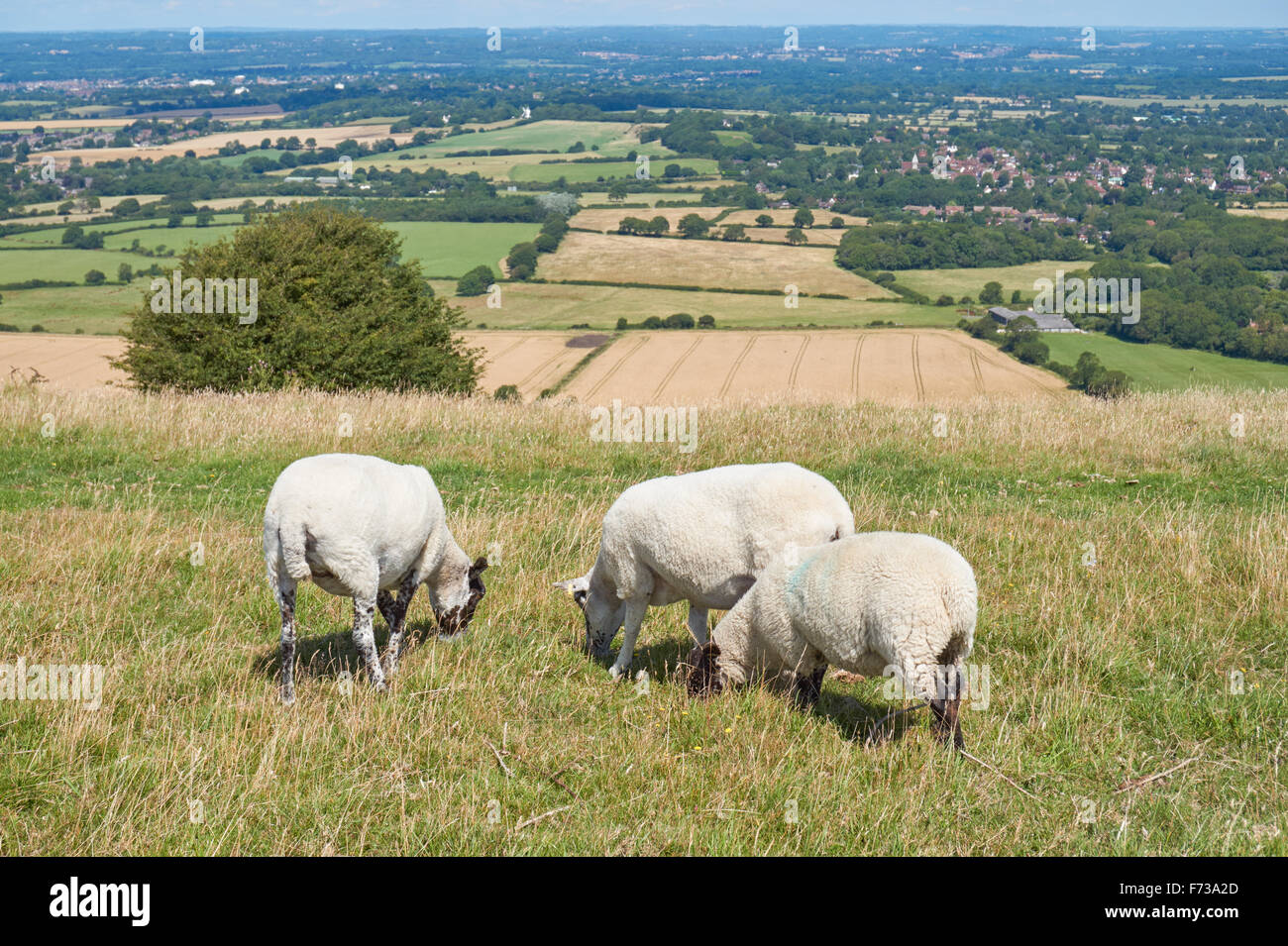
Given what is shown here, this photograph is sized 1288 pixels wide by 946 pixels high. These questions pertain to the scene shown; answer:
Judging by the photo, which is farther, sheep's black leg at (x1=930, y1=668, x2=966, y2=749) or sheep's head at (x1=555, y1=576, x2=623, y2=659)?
sheep's head at (x1=555, y1=576, x2=623, y2=659)

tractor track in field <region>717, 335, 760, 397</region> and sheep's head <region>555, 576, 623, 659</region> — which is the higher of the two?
sheep's head <region>555, 576, 623, 659</region>

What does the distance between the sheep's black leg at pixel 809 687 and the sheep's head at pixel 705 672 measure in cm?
55

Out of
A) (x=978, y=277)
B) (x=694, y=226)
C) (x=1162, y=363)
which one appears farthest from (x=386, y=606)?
(x=694, y=226)

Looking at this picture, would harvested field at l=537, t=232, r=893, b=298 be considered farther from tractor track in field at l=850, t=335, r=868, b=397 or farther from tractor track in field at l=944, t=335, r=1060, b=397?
tractor track in field at l=850, t=335, r=868, b=397

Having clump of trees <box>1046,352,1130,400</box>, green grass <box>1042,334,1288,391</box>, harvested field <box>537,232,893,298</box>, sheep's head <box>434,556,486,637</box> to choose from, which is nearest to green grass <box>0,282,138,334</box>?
harvested field <box>537,232,893,298</box>

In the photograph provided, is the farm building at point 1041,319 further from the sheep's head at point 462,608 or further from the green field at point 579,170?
the green field at point 579,170

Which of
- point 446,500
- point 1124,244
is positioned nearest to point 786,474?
point 446,500

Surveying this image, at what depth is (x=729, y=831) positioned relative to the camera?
5523 mm

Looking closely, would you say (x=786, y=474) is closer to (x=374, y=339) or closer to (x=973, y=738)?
(x=973, y=738)

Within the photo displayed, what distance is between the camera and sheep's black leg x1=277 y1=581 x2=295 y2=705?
722 centimetres

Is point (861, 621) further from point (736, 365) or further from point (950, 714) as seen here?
point (736, 365)

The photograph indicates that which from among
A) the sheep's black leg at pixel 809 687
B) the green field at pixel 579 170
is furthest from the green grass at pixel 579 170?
the sheep's black leg at pixel 809 687

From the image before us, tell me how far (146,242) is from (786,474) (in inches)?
4858

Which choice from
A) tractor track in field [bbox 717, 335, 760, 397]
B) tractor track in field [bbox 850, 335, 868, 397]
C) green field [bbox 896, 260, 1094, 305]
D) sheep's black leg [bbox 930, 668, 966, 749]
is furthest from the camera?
green field [bbox 896, 260, 1094, 305]
